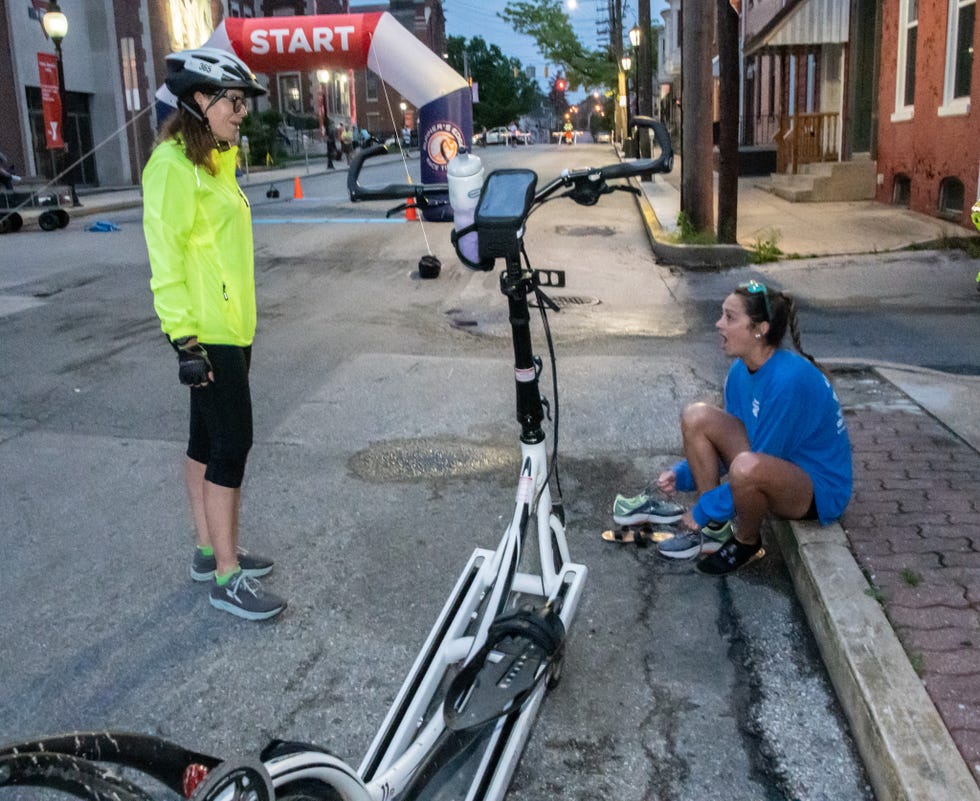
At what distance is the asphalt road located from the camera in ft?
10.3

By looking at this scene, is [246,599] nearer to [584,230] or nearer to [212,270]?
[212,270]

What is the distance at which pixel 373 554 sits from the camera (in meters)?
4.44

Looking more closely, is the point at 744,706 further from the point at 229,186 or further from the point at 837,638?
the point at 229,186

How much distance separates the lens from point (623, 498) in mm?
4645

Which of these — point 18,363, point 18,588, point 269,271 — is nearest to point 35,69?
point 269,271

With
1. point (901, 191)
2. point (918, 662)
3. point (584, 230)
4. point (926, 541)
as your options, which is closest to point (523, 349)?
point (918, 662)

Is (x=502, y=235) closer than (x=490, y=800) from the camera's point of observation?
No

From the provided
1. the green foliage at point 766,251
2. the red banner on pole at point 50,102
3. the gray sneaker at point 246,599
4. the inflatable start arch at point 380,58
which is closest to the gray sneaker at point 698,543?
the gray sneaker at point 246,599

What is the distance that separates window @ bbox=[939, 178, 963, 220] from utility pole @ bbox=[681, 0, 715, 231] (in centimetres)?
317

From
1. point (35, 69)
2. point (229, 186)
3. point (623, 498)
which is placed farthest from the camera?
point (35, 69)

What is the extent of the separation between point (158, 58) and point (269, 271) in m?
25.9

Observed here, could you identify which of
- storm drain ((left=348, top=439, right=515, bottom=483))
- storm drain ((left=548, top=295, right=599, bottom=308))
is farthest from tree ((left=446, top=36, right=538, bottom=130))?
storm drain ((left=348, top=439, right=515, bottom=483))

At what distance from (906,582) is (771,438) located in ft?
2.29

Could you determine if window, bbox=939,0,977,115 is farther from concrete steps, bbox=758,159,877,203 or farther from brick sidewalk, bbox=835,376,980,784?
brick sidewalk, bbox=835,376,980,784
